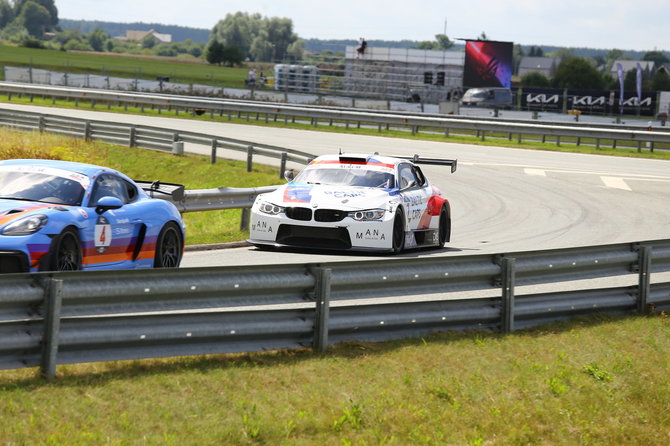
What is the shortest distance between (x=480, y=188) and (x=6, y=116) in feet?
70.4

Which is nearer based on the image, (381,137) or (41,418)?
(41,418)

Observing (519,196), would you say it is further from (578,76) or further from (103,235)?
(578,76)

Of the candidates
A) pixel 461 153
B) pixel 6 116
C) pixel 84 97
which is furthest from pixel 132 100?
pixel 461 153

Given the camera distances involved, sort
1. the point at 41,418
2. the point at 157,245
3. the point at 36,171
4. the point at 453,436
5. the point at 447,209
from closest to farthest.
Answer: the point at 41,418 → the point at 453,436 → the point at 36,171 → the point at 157,245 → the point at 447,209

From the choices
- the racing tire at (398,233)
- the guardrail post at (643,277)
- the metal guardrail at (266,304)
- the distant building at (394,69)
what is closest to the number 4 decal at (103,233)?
the metal guardrail at (266,304)

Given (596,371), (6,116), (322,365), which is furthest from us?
(6,116)

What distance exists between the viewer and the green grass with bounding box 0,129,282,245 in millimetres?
25438

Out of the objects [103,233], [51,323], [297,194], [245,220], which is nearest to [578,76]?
[245,220]

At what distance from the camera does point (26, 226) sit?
10016 millimetres

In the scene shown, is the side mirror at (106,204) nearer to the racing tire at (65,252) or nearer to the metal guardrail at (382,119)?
the racing tire at (65,252)

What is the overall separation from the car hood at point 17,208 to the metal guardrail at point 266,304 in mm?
2020

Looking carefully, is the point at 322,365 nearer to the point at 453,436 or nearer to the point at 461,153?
the point at 453,436

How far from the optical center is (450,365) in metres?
8.83

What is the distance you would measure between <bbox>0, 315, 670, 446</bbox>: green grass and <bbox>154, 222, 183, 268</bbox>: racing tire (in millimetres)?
4314
